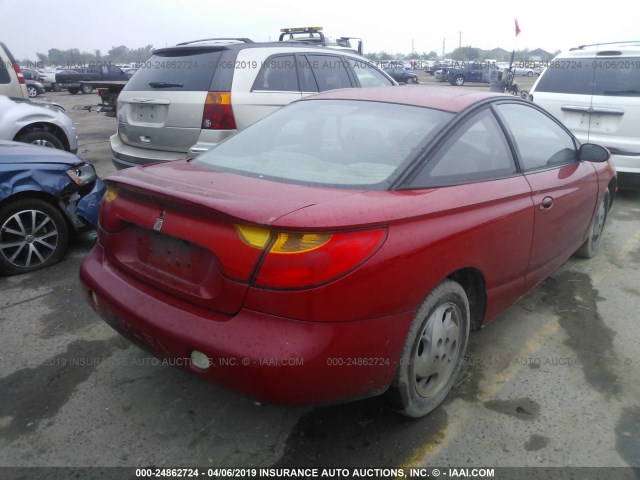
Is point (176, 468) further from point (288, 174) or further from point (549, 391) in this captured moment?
point (549, 391)

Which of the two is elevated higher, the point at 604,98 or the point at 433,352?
the point at 604,98

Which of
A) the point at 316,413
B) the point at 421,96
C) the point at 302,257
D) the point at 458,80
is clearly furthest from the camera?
the point at 458,80

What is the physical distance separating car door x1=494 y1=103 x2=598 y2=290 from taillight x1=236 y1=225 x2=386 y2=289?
5.13ft

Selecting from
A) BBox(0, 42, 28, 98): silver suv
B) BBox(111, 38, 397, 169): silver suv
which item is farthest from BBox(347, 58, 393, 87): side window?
BBox(0, 42, 28, 98): silver suv

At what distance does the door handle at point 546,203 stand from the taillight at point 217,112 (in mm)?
3088

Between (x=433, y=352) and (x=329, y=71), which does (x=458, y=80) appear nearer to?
(x=329, y=71)

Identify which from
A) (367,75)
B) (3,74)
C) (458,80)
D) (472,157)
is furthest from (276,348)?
(458,80)

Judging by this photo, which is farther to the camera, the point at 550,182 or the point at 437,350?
the point at 550,182

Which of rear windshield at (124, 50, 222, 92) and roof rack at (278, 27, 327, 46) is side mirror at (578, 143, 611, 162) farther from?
roof rack at (278, 27, 327, 46)

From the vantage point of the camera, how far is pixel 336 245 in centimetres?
195

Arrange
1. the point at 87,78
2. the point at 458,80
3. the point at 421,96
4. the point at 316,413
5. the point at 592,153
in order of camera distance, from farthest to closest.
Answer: the point at 458,80, the point at 87,78, the point at 592,153, the point at 421,96, the point at 316,413

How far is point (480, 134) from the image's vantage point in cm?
284

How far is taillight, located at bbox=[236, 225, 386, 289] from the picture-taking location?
1.91 m

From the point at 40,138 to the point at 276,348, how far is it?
22.0 feet
